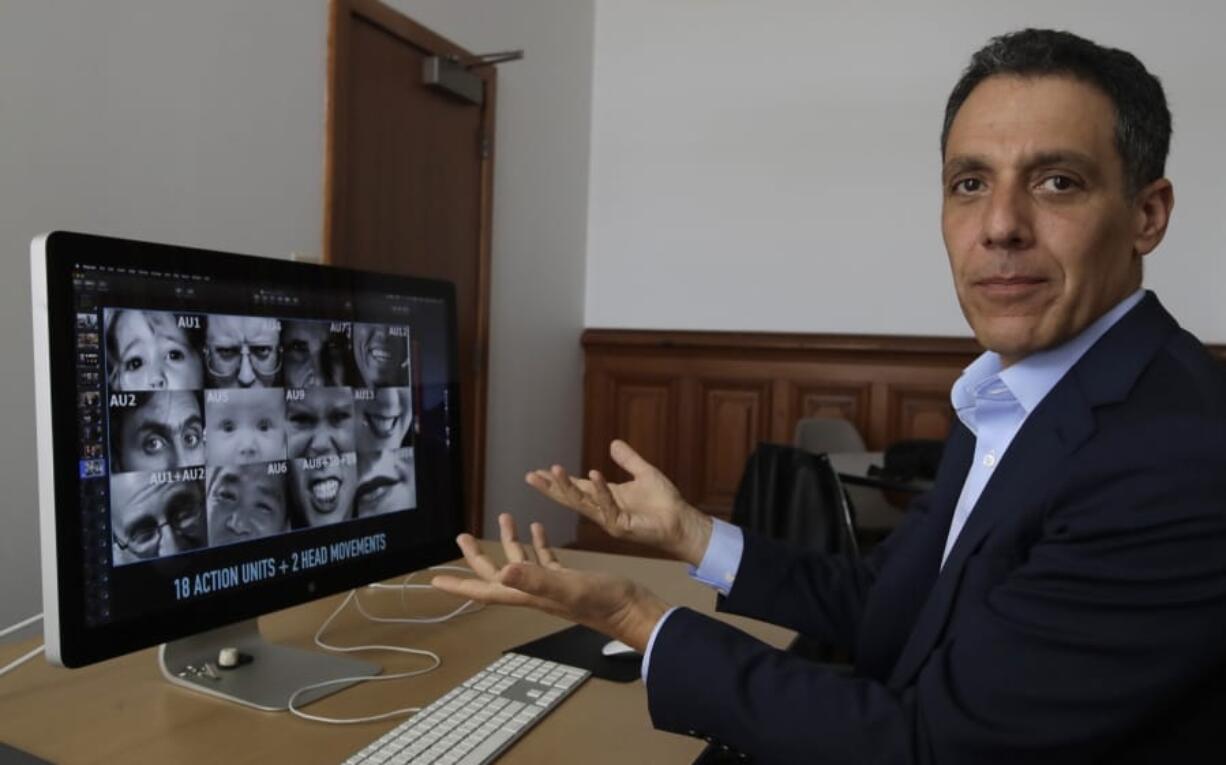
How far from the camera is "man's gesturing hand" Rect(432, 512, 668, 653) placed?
927 mm

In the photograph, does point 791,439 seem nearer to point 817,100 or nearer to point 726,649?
point 817,100

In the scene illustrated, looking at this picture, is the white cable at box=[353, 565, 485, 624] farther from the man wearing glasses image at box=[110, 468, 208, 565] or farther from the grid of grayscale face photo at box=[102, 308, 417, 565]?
the man wearing glasses image at box=[110, 468, 208, 565]

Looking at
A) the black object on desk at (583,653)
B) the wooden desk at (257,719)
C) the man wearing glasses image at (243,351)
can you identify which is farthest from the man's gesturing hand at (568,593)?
the man wearing glasses image at (243,351)

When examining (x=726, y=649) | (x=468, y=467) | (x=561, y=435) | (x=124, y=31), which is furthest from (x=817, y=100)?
(x=726, y=649)

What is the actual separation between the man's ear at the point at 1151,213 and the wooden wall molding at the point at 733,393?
3211 millimetres

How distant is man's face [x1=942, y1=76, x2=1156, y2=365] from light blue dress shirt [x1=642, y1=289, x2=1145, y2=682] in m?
0.02

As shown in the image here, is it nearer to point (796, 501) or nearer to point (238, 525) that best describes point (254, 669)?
point (238, 525)

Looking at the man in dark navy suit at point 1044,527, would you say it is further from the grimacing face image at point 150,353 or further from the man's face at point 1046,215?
the grimacing face image at point 150,353

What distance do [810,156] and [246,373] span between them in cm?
380

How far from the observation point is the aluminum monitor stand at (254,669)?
3.68 ft

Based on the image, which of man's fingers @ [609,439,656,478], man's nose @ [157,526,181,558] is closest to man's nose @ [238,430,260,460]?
man's nose @ [157,526,181,558]

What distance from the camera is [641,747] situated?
104 centimetres

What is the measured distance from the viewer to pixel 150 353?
1.03m

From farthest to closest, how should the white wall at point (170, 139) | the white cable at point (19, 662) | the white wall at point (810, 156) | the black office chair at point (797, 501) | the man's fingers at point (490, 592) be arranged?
the white wall at point (810, 156) < the black office chair at point (797, 501) < the white wall at point (170, 139) < the white cable at point (19, 662) < the man's fingers at point (490, 592)
